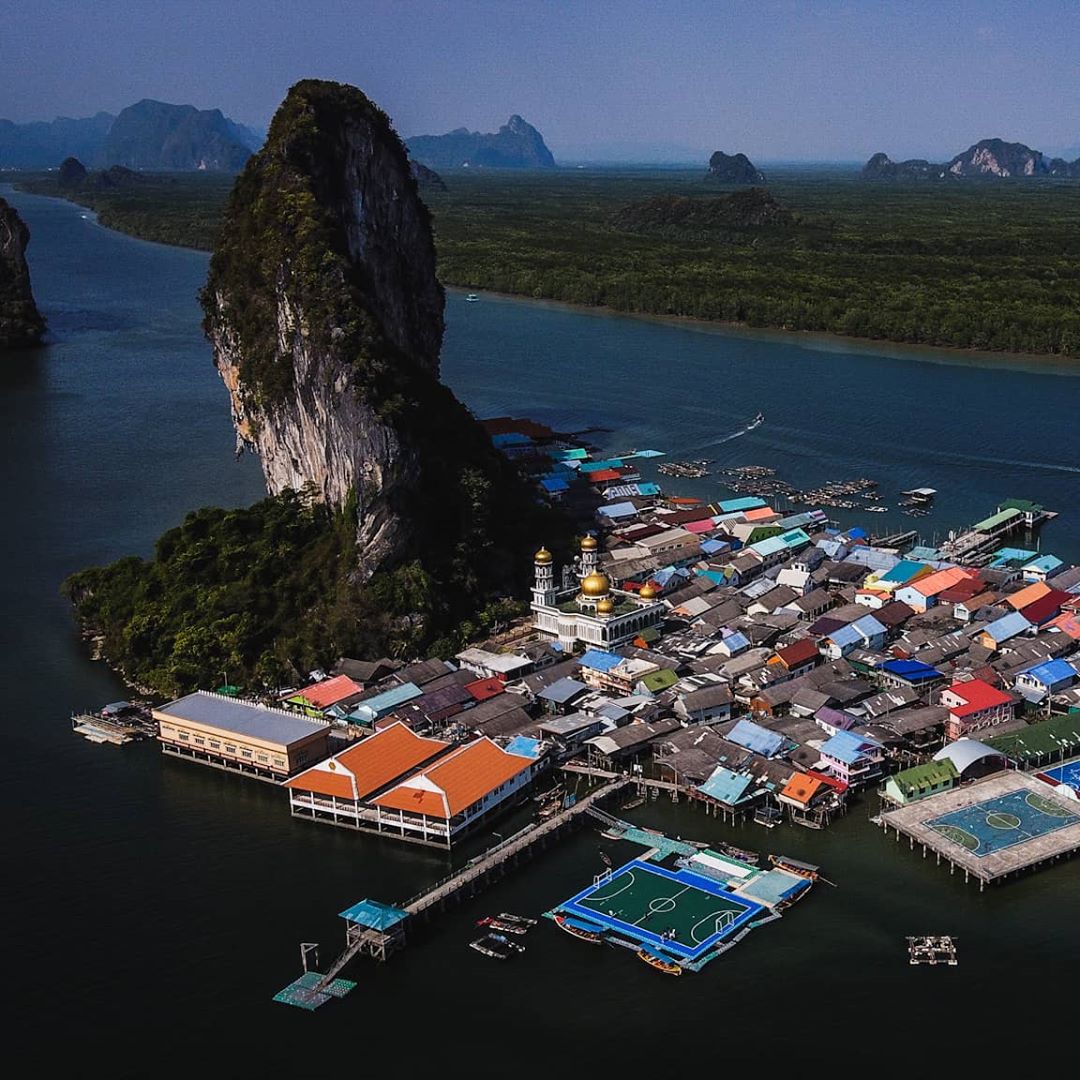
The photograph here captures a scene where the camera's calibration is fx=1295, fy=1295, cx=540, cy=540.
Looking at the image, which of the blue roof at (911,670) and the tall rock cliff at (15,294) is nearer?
the blue roof at (911,670)

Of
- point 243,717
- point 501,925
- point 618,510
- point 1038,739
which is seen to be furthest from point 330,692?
point 618,510

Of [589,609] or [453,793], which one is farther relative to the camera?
[589,609]

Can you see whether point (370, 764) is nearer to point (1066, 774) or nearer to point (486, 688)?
point (486, 688)

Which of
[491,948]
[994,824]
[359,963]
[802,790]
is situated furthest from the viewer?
[802,790]

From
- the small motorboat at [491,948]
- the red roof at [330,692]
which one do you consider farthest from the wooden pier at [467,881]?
the red roof at [330,692]

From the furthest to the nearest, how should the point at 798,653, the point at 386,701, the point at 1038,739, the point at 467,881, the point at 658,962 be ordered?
the point at 798,653 < the point at 386,701 < the point at 1038,739 < the point at 467,881 < the point at 658,962

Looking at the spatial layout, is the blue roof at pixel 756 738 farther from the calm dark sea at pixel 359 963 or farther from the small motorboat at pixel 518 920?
the small motorboat at pixel 518 920
